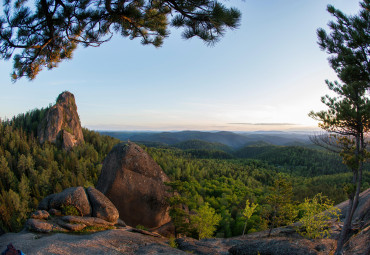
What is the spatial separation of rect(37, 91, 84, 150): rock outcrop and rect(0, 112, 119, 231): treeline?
1.65 meters

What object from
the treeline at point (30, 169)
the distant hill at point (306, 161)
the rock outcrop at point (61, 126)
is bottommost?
the distant hill at point (306, 161)

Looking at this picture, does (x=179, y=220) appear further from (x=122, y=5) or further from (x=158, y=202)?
(x=122, y=5)

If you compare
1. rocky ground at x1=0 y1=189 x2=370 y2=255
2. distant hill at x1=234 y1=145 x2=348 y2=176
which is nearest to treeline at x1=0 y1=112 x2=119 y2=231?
rocky ground at x1=0 y1=189 x2=370 y2=255

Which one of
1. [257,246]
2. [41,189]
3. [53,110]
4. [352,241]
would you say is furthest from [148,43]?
[53,110]

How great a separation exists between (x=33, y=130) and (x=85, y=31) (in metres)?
47.8

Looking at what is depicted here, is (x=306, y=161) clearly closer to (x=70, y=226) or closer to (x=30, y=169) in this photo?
(x=30, y=169)

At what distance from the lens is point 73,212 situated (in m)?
13.0

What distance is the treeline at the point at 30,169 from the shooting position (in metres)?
27.0

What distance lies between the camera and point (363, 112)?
29.2ft

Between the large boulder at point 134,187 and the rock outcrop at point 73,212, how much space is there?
3.94m

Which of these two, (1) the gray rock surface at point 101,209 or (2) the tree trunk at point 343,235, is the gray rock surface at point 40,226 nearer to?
(1) the gray rock surface at point 101,209

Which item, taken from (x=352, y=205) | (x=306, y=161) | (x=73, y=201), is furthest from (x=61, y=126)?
(x=306, y=161)

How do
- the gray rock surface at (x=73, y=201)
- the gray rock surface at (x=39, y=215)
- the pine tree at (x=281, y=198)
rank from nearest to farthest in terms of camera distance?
the gray rock surface at (x=39, y=215)
the gray rock surface at (x=73, y=201)
the pine tree at (x=281, y=198)

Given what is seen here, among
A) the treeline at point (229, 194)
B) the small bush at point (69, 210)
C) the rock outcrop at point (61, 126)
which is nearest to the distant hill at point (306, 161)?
the treeline at point (229, 194)
